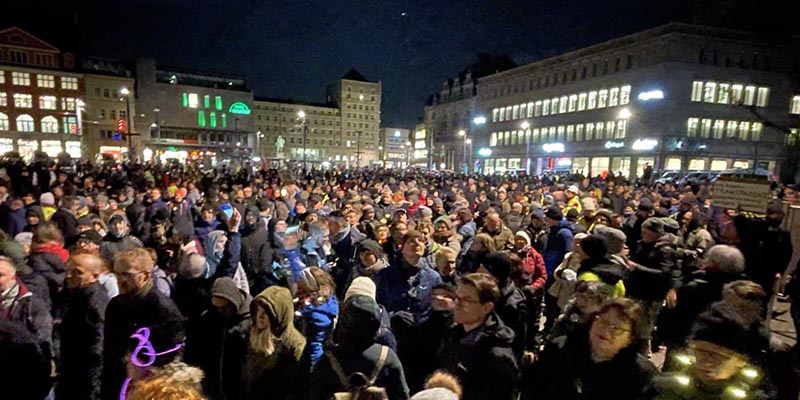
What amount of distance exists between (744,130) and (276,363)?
56.1 m

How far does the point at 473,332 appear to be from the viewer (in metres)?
2.99

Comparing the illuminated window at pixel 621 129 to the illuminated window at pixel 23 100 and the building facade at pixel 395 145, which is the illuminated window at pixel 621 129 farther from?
the building facade at pixel 395 145

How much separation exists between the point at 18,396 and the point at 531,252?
498 centimetres

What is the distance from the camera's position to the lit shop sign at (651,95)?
43.5 metres

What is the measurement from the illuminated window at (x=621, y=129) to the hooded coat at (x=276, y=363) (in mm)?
51213

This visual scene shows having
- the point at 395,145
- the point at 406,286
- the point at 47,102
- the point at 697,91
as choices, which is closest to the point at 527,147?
the point at 697,91

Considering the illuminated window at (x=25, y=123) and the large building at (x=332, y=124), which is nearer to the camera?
the illuminated window at (x=25, y=123)

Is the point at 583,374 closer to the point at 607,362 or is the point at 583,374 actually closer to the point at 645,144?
the point at 607,362

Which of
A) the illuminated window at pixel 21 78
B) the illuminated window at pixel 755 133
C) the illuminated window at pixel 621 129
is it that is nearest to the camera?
the illuminated window at pixel 755 133

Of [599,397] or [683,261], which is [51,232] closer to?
[599,397]

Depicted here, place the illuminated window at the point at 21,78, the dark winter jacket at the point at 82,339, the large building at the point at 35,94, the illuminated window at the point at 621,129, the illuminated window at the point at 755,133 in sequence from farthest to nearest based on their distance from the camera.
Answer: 1. the illuminated window at the point at 21,78
2. the large building at the point at 35,94
3. the illuminated window at the point at 621,129
4. the illuminated window at the point at 755,133
5. the dark winter jacket at the point at 82,339

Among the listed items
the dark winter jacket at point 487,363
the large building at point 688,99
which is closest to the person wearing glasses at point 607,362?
the dark winter jacket at point 487,363

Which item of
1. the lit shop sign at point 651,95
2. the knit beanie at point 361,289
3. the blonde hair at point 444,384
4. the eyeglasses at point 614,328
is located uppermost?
the lit shop sign at point 651,95

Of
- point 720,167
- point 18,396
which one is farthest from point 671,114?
point 18,396
